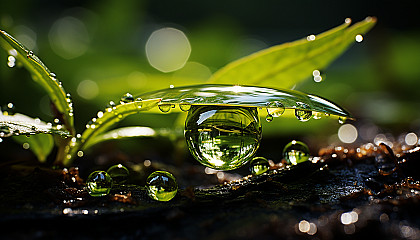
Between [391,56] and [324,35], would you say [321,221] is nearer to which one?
[324,35]

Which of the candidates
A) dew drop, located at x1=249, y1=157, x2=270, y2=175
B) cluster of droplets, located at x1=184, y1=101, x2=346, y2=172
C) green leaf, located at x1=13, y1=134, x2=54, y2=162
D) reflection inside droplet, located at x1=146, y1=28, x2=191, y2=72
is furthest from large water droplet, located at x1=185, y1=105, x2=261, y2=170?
reflection inside droplet, located at x1=146, y1=28, x2=191, y2=72

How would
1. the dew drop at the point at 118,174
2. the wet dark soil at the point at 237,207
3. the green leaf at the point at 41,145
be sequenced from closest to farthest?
1. the wet dark soil at the point at 237,207
2. the dew drop at the point at 118,174
3. the green leaf at the point at 41,145

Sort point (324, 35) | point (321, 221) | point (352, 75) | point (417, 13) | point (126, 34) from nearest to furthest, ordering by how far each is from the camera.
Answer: point (321, 221), point (324, 35), point (126, 34), point (352, 75), point (417, 13)

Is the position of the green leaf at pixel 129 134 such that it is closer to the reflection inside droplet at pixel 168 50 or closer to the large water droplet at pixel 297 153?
the large water droplet at pixel 297 153

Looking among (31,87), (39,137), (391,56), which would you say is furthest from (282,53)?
(391,56)

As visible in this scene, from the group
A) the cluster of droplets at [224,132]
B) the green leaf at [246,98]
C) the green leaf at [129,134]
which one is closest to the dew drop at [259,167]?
the cluster of droplets at [224,132]

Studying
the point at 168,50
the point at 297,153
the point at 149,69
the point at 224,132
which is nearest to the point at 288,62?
the point at 297,153
